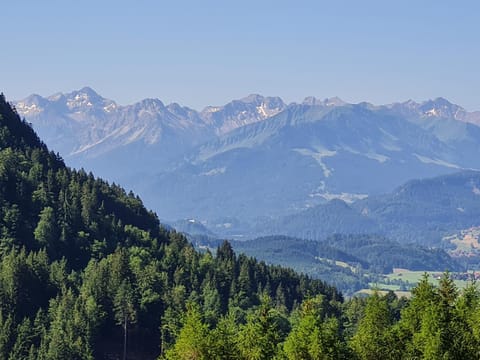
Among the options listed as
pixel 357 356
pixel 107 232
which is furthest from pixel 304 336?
pixel 107 232

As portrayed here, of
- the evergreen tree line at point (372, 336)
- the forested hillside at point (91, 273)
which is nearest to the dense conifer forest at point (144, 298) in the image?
the evergreen tree line at point (372, 336)

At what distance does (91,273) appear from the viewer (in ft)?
425

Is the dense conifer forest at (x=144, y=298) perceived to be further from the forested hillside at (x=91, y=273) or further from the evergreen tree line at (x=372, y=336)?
the forested hillside at (x=91, y=273)

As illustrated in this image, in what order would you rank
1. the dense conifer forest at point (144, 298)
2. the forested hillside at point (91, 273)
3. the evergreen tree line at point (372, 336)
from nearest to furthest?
the evergreen tree line at point (372, 336) < the dense conifer forest at point (144, 298) < the forested hillside at point (91, 273)

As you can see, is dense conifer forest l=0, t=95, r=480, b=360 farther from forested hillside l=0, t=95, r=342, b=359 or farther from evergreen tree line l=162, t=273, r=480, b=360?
forested hillside l=0, t=95, r=342, b=359

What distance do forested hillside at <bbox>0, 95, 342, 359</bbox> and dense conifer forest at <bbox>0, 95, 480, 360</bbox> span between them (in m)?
0.21

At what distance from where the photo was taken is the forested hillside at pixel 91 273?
114000mm

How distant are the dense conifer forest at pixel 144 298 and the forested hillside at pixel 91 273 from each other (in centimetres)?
21

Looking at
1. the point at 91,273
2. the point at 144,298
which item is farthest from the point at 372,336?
the point at 91,273

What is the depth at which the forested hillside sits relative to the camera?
114 metres

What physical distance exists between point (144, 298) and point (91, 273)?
970 centimetres

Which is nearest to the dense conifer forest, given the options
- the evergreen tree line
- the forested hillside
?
the evergreen tree line

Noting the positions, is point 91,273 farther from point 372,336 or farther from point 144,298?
point 372,336

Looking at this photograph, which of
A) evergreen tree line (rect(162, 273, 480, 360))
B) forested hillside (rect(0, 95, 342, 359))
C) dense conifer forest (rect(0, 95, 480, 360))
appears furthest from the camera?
forested hillside (rect(0, 95, 342, 359))
